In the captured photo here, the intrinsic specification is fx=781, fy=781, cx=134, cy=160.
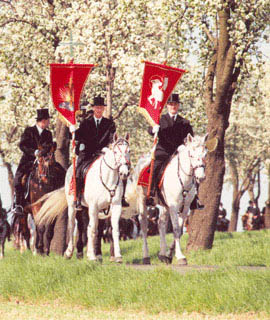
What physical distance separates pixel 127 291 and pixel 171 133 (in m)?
4.90

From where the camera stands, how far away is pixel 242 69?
23.5 meters

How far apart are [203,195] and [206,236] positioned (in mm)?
1189

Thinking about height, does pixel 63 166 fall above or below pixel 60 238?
above

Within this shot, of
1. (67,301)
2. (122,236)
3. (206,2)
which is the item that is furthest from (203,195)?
(122,236)

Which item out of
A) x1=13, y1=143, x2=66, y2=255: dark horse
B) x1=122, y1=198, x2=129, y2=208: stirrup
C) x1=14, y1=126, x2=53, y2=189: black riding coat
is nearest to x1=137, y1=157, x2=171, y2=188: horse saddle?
x1=122, y1=198, x2=129, y2=208: stirrup

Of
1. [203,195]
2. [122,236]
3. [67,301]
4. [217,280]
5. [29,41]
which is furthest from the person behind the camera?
[122,236]

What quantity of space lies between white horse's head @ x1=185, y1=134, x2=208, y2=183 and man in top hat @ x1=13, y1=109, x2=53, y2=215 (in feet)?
13.7

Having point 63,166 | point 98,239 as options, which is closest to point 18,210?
point 98,239

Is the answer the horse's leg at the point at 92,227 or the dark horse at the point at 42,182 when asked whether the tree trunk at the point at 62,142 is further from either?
the horse's leg at the point at 92,227

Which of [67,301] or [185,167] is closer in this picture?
[67,301]

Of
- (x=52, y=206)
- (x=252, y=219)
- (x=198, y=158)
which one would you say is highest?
(x=198, y=158)

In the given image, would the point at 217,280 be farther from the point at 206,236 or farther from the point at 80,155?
the point at 206,236

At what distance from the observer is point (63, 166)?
26250mm

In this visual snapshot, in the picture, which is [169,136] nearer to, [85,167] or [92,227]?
[85,167]
